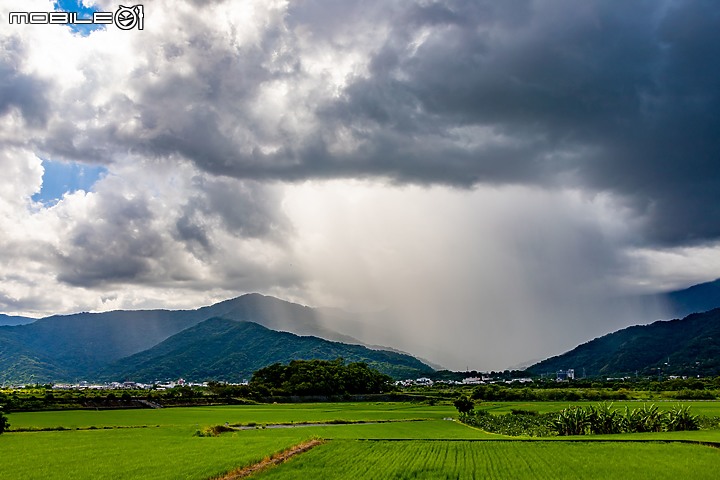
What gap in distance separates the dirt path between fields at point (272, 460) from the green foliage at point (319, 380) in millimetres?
80374

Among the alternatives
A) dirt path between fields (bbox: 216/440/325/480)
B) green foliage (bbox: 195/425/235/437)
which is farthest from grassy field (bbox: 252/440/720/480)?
green foliage (bbox: 195/425/235/437)

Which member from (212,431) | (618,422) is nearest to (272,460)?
(212,431)

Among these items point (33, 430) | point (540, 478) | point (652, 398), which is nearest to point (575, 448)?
point (540, 478)

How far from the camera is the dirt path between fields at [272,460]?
25938 millimetres

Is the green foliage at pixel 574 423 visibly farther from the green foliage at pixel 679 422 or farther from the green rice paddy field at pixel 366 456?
the green foliage at pixel 679 422

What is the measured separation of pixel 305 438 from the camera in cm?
4275

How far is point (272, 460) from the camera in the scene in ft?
101

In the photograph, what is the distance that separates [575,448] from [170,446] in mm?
25914

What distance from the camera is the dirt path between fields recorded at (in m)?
25.9

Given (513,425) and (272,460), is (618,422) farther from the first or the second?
(272,460)

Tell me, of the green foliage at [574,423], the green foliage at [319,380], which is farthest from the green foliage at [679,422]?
the green foliage at [319,380]

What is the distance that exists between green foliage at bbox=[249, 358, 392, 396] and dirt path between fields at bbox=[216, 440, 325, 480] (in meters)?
80.4

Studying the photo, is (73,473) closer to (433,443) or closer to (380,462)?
(380,462)

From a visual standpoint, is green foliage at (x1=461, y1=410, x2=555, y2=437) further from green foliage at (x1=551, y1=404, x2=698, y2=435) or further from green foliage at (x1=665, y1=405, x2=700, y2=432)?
green foliage at (x1=665, y1=405, x2=700, y2=432)
